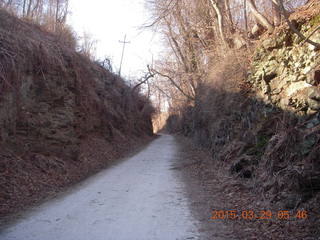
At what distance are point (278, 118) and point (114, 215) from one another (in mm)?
5038

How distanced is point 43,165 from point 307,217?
7.81 meters

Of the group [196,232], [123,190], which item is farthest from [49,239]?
[123,190]

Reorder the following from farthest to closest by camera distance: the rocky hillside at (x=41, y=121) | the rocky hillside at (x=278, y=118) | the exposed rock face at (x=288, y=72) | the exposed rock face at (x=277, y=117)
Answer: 1. the rocky hillside at (x=41, y=121)
2. the exposed rock face at (x=288, y=72)
3. the exposed rock face at (x=277, y=117)
4. the rocky hillside at (x=278, y=118)

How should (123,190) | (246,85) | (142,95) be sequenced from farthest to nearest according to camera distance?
(142,95), (246,85), (123,190)

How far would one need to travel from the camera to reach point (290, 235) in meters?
4.27

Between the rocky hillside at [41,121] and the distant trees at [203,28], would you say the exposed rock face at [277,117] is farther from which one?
the rocky hillside at [41,121]

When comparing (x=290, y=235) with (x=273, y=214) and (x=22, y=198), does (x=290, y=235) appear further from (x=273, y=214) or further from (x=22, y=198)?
(x=22, y=198)

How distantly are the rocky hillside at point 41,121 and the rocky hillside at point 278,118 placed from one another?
5.90 m

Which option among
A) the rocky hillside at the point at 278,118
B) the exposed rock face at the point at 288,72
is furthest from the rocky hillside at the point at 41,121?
the exposed rock face at the point at 288,72

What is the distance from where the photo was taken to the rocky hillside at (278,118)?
206 inches

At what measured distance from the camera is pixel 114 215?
571cm
